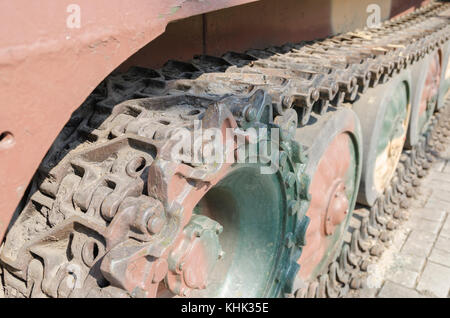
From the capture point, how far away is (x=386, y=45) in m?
2.10

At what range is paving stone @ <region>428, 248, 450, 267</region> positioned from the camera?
2.18m

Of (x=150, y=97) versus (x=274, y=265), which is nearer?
(x=150, y=97)

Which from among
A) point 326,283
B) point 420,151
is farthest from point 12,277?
point 420,151

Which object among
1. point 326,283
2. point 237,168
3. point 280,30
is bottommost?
point 326,283

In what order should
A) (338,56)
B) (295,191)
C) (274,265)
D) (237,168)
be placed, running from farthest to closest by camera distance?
(338,56)
(274,265)
(295,191)
(237,168)

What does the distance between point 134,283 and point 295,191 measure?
758mm

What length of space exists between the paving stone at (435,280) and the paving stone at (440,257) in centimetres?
3

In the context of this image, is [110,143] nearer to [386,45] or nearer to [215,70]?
[215,70]

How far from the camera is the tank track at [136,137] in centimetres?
82

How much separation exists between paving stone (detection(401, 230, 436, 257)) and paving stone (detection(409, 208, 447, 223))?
0.56 feet

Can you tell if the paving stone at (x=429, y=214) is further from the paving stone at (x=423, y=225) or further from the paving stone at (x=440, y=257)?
the paving stone at (x=440, y=257)

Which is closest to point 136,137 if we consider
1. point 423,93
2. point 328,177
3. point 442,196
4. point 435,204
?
point 328,177

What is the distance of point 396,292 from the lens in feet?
6.59

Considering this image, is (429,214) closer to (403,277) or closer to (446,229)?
(446,229)
